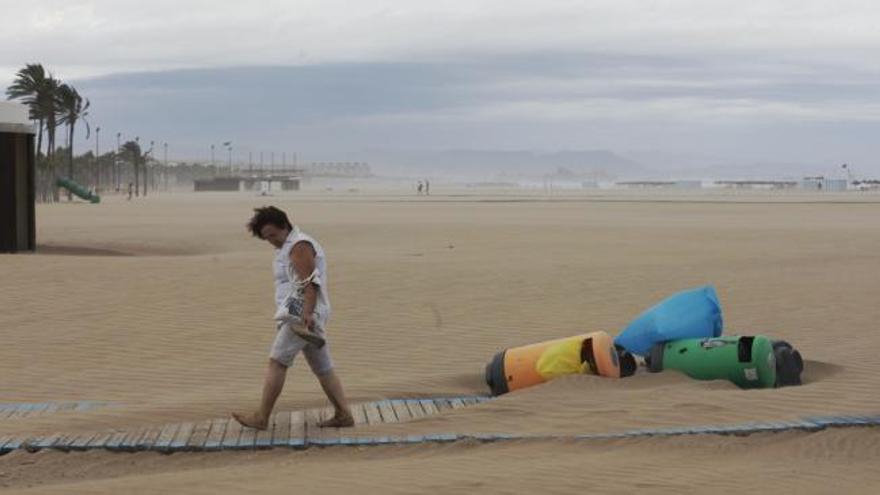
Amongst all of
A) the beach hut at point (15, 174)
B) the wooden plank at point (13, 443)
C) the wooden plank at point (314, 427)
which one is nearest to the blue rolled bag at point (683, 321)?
the wooden plank at point (314, 427)

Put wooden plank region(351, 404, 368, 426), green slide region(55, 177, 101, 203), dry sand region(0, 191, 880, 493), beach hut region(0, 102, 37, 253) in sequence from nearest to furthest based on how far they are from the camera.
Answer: dry sand region(0, 191, 880, 493) → wooden plank region(351, 404, 368, 426) → beach hut region(0, 102, 37, 253) → green slide region(55, 177, 101, 203)

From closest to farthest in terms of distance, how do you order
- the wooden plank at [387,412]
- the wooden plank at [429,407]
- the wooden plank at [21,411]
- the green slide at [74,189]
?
the wooden plank at [387,412]
the wooden plank at [429,407]
the wooden plank at [21,411]
the green slide at [74,189]

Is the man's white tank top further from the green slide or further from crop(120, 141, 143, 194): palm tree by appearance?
crop(120, 141, 143, 194): palm tree

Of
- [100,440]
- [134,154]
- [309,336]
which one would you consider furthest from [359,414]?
[134,154]

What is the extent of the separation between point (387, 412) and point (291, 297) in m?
1.48

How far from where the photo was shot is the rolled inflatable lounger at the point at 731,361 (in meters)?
10.4

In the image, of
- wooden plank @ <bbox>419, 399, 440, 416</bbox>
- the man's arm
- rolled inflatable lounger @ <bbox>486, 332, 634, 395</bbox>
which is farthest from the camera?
rolled inflatable lounger @ <bbox>486, 332, 634, 395</bbox>

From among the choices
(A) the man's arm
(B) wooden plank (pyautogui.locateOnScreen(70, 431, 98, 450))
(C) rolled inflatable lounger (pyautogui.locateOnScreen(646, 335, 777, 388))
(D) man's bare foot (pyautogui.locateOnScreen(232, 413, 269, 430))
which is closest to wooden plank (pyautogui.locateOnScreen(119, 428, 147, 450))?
(B) wooden plank (pyautogui.locateOnScreen(70, 431, 98, 450))

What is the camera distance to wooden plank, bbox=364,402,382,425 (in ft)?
30.5

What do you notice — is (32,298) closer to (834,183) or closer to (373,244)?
(373,244)

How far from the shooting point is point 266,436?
8.62 m

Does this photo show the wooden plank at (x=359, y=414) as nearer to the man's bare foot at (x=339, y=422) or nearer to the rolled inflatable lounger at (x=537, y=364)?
the man's bare foot at (x=339, y=422)

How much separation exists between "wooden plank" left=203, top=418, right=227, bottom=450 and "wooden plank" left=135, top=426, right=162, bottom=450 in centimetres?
32

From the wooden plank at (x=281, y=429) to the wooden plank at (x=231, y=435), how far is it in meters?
0.23
